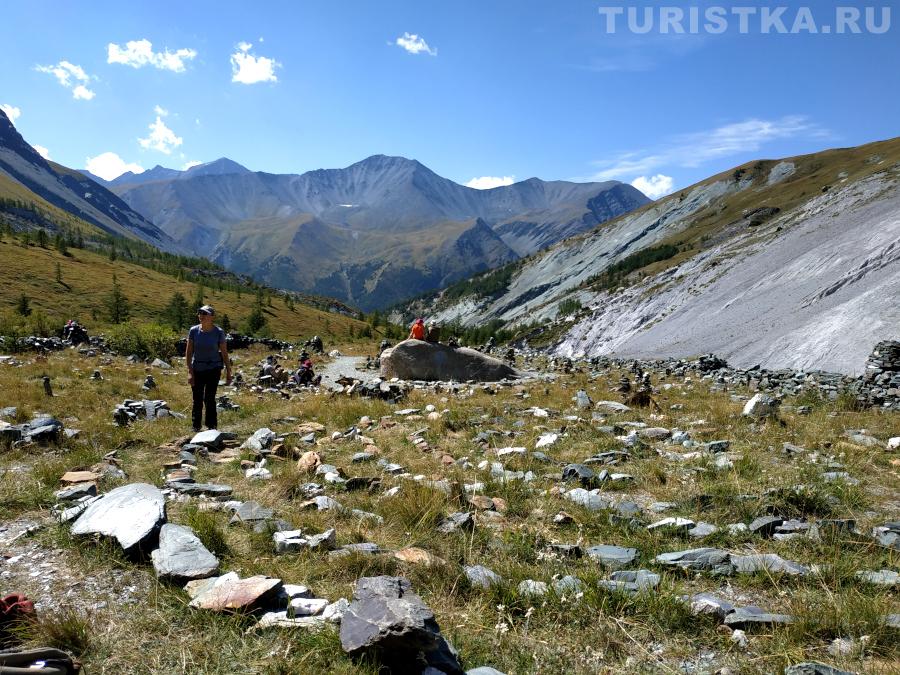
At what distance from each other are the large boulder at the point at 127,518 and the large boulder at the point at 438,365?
17.9 m

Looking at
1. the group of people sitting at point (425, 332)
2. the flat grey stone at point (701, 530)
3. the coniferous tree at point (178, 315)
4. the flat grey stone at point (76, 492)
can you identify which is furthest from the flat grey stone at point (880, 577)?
the coniferous tree at point (178, 315)

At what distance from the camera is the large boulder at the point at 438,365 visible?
2333 centimetres

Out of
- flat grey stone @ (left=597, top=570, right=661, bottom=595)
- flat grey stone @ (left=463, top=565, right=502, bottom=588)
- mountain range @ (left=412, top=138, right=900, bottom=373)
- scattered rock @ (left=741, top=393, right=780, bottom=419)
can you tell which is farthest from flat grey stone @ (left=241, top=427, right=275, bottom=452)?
mountain range @ (left=412, top=138, right=900, bottom=373)

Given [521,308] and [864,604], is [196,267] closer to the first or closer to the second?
[521,308]

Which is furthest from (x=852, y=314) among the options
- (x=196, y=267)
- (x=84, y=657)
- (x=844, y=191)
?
(x=196, y=267)

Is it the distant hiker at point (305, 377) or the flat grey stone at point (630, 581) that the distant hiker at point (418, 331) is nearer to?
the distant hiker at point (305, 377)

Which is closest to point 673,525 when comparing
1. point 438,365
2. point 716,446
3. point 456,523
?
point 456,523

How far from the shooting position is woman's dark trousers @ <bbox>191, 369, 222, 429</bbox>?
10711 millimetres

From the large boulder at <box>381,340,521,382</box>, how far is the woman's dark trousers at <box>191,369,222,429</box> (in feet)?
41.7

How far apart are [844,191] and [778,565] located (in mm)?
111389

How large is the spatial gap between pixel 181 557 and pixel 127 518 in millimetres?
1110

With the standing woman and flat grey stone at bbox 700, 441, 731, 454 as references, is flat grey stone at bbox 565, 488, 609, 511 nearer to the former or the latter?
flat grey stone at bbox 700, 441, 731, 454

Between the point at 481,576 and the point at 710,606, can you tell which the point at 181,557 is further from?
the point at 710,606

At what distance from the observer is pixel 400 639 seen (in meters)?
3.04
